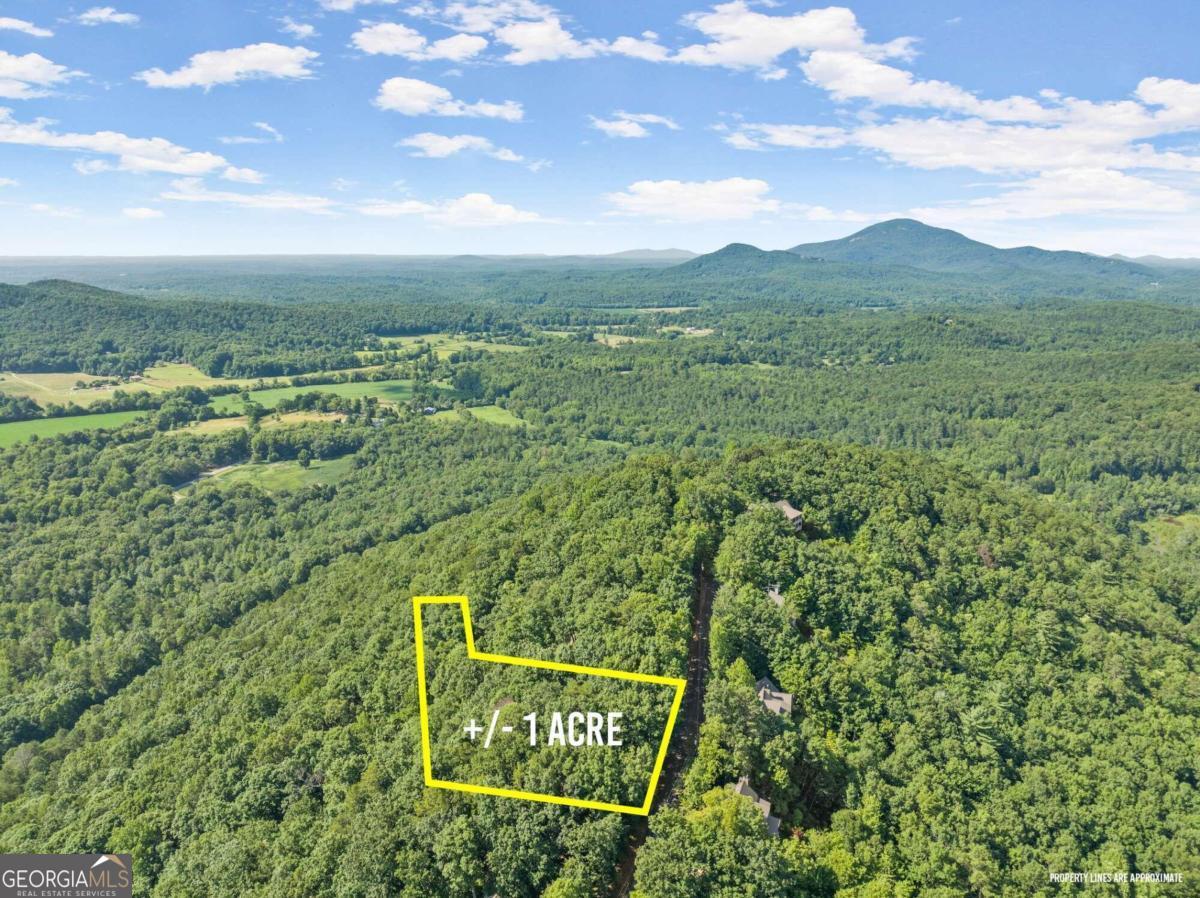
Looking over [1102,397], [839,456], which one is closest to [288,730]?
[839,456]

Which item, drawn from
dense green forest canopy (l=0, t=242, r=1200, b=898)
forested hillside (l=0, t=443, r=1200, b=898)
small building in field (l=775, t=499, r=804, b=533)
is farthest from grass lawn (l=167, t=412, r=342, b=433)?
small building in field (l=775, t=499, r=804, b=533)

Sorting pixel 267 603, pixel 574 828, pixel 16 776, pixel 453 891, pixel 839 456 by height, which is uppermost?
pixel 839 456

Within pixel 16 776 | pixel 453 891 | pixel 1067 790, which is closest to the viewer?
pixel 453 891

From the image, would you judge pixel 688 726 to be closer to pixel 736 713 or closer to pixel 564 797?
pixel 736 713

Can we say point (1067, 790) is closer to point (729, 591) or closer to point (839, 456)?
point (729, 591)

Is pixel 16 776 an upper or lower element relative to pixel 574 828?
lower

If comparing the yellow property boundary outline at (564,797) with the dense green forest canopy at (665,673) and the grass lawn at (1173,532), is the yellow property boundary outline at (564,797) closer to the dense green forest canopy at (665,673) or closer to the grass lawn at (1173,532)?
the dense green forest canopy at (665,673)
